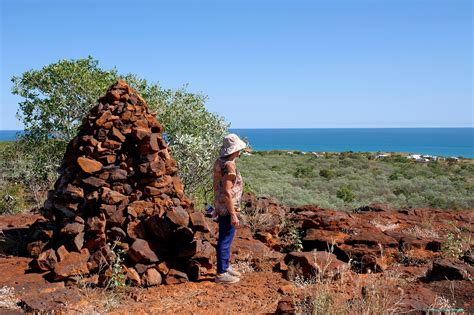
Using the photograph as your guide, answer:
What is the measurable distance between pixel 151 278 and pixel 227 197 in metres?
1.47

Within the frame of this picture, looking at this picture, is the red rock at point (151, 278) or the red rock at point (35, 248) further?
the red rock at point (35, 248)

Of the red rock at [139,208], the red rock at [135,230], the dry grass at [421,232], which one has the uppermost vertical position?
the red rock at [139,208]

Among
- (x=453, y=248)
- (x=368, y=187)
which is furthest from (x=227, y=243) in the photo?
(x=368, y=187)

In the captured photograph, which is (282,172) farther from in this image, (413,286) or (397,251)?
(413,286)

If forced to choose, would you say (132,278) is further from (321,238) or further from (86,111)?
(86,111)

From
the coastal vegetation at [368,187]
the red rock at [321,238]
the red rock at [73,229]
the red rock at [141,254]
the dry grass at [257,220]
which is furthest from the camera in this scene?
the coastal vegetation at [368,187]

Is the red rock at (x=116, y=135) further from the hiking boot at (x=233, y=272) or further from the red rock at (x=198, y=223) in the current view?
the hiking boot at (x=233, y=272)

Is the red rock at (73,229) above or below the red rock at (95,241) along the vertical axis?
above

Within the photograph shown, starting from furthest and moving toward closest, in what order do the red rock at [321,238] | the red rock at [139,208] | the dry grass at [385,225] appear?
the dry grass at [385,225] → the red rock at [321,238] → the red rock at [139,208]

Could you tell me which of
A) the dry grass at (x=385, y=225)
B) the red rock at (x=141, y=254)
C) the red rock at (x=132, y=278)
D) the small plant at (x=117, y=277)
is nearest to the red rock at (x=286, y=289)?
the red rock at (x=141, y=254)

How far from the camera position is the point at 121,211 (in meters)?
7.30

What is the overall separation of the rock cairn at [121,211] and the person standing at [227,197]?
1.30ft

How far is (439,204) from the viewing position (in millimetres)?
19531

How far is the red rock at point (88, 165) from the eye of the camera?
293 inches
